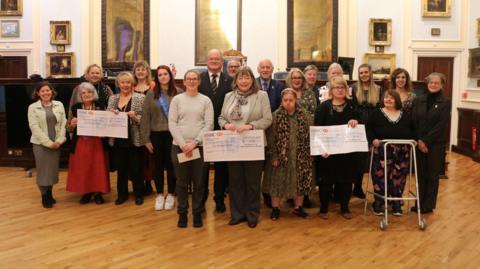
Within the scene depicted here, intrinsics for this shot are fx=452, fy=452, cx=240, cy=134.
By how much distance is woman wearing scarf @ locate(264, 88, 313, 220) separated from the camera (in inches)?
181

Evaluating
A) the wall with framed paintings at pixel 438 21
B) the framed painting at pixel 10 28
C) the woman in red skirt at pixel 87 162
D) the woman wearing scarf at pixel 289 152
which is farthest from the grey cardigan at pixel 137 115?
the wall with framed paintings at pixel 438 21

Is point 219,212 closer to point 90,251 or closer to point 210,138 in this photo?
point 210,138

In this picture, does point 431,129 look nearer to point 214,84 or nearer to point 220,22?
point 214,84

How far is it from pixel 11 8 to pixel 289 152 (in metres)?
9.85

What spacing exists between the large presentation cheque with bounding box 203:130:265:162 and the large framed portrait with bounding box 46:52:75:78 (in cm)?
828

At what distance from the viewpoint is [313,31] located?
36.4ft

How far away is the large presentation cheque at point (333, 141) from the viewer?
4574 millimetres

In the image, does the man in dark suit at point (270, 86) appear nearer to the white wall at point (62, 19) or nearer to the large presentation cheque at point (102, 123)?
the large presentation cheque at point (102, 123)

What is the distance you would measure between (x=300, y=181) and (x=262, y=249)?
3.40ft

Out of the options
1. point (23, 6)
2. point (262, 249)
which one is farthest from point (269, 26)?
point (262, 249)

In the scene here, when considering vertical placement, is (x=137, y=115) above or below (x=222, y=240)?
above

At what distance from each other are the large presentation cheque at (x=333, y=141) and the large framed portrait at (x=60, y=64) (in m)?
8.64

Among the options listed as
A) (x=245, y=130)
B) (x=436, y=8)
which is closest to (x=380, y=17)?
(x=436, y=8)

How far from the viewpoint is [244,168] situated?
15.0 feet
